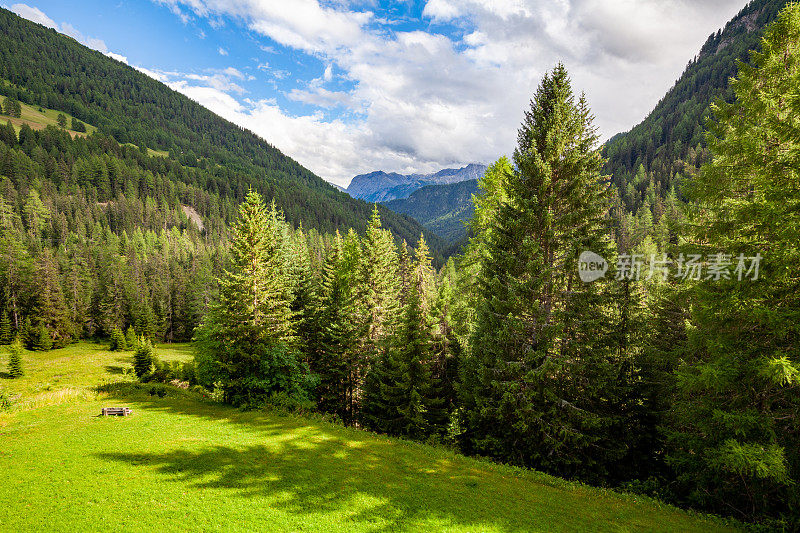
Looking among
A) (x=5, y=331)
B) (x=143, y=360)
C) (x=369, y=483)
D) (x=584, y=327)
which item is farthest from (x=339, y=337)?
(x=5, y=331)

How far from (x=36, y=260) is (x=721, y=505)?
9840cm

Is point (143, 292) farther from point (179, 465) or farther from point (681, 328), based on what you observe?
point (681, 328)

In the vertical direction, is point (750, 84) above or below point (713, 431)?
above

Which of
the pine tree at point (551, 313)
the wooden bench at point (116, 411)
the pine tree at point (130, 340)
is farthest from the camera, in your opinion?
the pine tree at point (130, 340)

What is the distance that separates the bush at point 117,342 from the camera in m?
58.8

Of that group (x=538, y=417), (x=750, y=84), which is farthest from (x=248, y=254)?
(x=750, y=84)

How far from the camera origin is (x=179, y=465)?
39.9 feet

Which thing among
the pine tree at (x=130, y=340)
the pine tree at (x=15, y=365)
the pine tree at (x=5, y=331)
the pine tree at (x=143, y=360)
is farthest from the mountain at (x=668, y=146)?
the pine tree at (x=5, y=331)

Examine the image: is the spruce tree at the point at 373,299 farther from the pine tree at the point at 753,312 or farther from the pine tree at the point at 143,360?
the pine tree at the point at 143,360

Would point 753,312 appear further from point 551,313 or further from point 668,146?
point 668,146

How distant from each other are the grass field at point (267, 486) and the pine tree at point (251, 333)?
14.3ft

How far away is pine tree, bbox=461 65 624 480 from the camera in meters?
14.5

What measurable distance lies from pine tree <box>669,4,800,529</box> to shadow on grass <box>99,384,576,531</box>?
181 inches

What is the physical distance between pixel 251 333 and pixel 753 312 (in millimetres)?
25515
